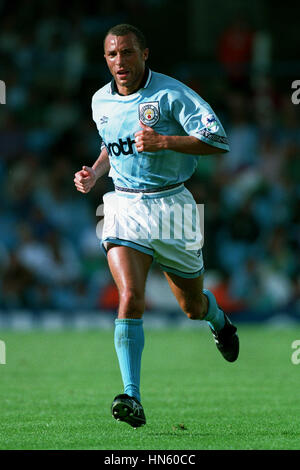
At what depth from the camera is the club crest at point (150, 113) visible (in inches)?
252

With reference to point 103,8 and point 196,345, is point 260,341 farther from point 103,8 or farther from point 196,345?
point 103,8

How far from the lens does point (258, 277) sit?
15.2 meters

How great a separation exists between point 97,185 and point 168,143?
34.7 ft

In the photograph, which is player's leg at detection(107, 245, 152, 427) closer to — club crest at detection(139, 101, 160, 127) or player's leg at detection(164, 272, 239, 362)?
player's leg at detection(164, 272, 239, 362)

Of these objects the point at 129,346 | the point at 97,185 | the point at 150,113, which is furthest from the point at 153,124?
the point at 97,185

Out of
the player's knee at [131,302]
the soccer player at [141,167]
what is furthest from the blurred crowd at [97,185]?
the player's knee at [131,302]

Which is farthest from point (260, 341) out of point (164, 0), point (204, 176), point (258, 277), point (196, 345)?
point (164, 0)

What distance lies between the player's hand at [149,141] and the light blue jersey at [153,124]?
0.29m

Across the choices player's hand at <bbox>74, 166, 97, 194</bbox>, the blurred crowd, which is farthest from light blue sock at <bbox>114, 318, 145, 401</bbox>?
the blurred crowd

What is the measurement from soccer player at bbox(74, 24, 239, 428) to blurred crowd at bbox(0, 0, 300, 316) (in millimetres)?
8546

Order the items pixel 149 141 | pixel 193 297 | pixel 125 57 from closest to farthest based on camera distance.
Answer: pixel 149 141
pixel 125 57
pixel 193 297

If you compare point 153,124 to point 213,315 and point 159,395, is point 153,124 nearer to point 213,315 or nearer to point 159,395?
point 213,315

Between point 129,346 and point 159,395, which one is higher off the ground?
point 129,346

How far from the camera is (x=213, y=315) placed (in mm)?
7617
